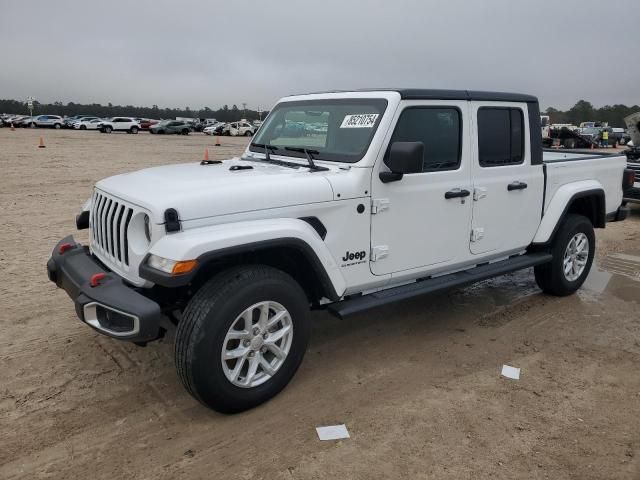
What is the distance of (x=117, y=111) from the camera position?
95.9 metres

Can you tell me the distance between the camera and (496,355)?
4266 mm

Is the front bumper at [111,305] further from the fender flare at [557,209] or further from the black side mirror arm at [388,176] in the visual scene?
the fender flare at [557,209]

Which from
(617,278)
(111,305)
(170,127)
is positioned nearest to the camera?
(111,305)

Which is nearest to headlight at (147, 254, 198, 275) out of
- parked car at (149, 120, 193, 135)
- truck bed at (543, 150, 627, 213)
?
truck bed at (543, 150, 627, 213)

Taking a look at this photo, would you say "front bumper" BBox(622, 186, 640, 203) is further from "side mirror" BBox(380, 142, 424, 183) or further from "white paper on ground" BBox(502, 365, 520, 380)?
"side mirror" BBox(380, 142, 424, 183)

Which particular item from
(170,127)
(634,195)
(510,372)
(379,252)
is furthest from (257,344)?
(170,127)

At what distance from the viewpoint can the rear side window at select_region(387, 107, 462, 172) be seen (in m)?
3.96

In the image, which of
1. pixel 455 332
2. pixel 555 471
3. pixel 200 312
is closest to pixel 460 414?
pixel 555 471

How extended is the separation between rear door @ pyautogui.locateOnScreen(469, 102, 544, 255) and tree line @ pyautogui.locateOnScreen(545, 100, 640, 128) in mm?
66157

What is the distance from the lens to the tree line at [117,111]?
87812mm

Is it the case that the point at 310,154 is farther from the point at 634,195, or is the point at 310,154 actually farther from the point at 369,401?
the point at 634,195

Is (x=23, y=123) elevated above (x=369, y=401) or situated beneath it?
elevated above

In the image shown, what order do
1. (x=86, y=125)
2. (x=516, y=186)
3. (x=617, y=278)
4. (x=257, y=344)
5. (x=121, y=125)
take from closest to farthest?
1. (x=257, y=344)
2. (x=516, y=186)
3. (x=617, y=278)
4. (x=121, y=125)
5. (x=86, y=125)

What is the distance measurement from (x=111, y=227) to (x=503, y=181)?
126 inches
